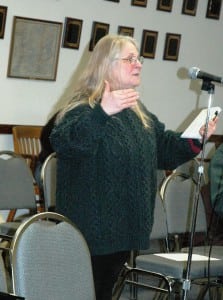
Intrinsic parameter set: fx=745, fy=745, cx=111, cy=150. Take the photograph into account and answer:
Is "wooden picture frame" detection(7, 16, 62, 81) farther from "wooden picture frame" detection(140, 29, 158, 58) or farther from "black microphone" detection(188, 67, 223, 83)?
"black microphone" detection(188, 67, 223, 83)

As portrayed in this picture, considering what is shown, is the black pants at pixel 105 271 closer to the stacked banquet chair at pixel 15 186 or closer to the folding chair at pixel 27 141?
the stacked banquet chair at pixel 15 186

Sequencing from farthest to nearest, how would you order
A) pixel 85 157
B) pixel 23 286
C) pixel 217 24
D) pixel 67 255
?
pixel 217 24 < pixel 85 157 < pixel 67 255 < pixel 23 286

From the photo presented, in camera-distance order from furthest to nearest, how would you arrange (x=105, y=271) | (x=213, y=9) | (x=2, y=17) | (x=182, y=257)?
1. (x=213, y=9)
2. (x=2, y=17)
3. (x=182, y=257)
4. (x=105, y=271)

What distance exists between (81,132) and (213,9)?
18.3 feet

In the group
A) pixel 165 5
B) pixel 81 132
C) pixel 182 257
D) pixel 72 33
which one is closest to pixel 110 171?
pixel 81 132

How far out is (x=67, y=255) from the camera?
10.1 feet

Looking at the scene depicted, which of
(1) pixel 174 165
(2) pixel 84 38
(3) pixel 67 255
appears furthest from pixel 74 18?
(3) pixel 67 255

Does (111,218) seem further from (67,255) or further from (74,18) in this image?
(74,18)

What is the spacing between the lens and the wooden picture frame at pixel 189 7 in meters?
8.23

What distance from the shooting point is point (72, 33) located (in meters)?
7.33

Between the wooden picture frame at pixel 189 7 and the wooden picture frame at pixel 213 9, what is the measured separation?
21 centimetres

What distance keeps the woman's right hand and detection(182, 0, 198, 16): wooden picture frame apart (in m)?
5.16

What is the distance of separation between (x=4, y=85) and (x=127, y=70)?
358 cm

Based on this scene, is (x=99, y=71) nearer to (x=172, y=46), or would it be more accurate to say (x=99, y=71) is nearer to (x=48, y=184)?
(x=48, y=184)
